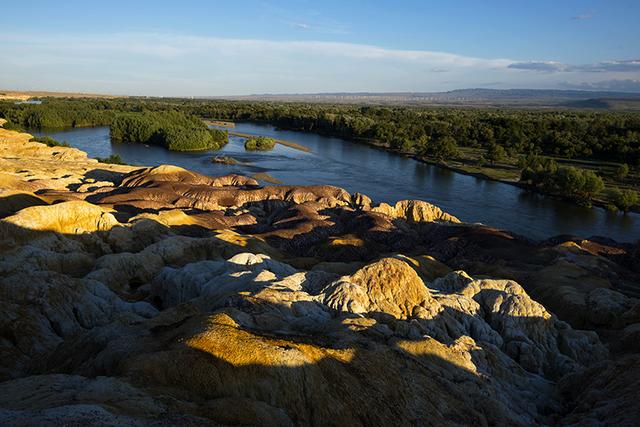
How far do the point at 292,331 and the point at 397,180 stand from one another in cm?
7777

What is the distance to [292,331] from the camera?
1880cm

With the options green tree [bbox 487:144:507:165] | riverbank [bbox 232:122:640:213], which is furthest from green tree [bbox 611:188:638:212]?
green tree [bbox 487:144:507:165]

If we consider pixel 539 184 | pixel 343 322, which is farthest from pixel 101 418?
pixel 539 184

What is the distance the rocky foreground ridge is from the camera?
43.1 feet

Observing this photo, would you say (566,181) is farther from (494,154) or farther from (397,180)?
(397,180)

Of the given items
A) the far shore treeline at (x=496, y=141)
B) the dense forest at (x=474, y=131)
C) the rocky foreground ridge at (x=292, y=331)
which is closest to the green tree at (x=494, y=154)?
the far shore treeline at (x=496, y=141)

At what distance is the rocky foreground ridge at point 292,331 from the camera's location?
13.1 meters

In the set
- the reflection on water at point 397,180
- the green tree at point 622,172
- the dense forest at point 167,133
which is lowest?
the reflection on water at point 397,180

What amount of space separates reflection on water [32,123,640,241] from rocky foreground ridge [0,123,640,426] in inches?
931

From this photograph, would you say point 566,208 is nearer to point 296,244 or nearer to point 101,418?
point 296,244

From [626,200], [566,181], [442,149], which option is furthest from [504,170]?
[626,200]

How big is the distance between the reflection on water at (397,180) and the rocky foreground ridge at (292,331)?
23.6m

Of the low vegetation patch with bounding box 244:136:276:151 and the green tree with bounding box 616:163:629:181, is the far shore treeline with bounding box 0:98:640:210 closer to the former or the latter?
the green tree with bounding box 616:163:629:181

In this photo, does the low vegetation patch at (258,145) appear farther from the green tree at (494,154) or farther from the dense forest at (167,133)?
the green tree at (494,154)
